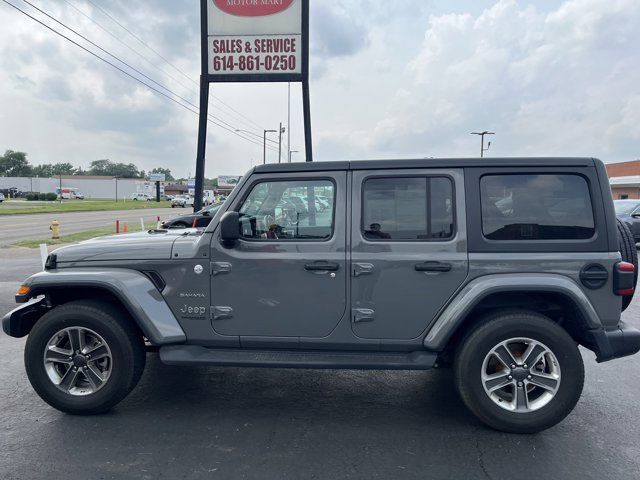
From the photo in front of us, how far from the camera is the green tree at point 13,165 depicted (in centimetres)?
11551

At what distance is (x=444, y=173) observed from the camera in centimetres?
352

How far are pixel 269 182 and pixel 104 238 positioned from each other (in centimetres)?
167

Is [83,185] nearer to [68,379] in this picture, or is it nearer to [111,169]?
[111,169]

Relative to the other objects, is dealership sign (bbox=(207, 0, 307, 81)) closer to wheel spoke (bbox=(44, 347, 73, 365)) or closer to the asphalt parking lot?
the asphalt parking lot

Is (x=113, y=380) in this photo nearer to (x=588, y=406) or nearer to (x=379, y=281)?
(x=379, y=281)

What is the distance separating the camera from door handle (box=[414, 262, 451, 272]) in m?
3.39

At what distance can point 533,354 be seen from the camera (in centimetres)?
337

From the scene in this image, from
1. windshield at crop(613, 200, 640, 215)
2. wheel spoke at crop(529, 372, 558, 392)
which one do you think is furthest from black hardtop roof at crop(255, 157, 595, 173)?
windshield at crop(613, 200, 640, 215)

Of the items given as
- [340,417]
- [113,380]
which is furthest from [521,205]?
[113,380]

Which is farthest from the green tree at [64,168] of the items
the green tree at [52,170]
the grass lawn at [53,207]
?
the grass lawn at [53,207]

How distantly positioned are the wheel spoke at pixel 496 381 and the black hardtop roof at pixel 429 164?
5.10 feet

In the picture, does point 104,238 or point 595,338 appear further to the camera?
point 104,238

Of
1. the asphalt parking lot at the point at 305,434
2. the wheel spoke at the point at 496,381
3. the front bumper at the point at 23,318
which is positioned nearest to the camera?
the asphalt parking lot at the point at 305,434

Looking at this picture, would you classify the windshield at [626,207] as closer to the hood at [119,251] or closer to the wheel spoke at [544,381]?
the wheel spoke at [544,381]
